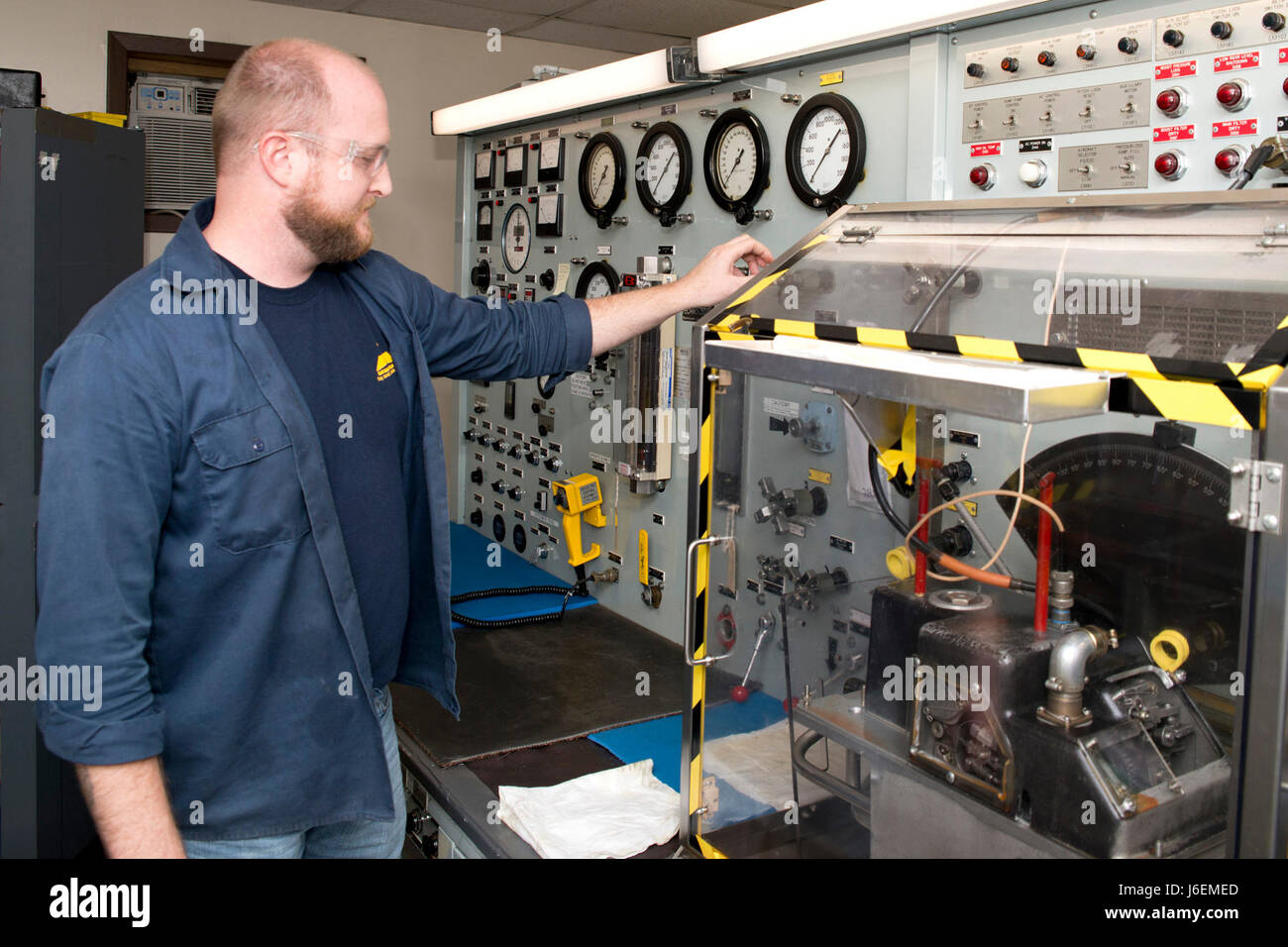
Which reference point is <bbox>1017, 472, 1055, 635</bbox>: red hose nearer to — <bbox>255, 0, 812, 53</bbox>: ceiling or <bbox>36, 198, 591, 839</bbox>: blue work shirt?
<bbox>36, 198, 591, 839</bbox>: blue work shirt

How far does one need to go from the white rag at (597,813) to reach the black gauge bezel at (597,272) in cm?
A: 172

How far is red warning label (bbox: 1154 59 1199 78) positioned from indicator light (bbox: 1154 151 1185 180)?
132mm

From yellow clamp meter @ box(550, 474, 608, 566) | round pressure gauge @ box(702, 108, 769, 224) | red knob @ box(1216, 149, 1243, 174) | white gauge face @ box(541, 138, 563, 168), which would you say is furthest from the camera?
white gauge face @ box(541, 138, 563, 168)

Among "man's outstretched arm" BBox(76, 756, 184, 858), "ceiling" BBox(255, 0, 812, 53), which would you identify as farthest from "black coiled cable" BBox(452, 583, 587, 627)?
"ceiling" BBox(255, 0, 812, 53)

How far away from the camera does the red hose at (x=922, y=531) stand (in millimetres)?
1736

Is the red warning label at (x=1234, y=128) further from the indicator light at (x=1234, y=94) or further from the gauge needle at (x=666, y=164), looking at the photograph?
the gauge needle at (x=666, y=164)

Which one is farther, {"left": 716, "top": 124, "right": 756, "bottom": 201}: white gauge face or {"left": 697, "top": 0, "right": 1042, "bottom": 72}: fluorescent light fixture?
{"left": 716, "top": 124, "right": 756, "bottom": 201}: white gauge face

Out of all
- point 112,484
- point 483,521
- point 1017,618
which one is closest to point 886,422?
point 1017,618

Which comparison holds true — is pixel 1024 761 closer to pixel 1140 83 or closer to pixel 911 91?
pixel 1140 83

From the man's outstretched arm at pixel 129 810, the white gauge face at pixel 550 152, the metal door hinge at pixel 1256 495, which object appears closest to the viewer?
the metal door hinge at pixel 1256 495

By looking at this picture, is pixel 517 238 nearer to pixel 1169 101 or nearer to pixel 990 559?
pixel 1169 101

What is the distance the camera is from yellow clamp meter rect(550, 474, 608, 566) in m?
3.57

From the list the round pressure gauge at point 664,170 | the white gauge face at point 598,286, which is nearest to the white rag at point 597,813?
the round pressure gauge at point 664,170

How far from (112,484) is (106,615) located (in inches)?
7.1
